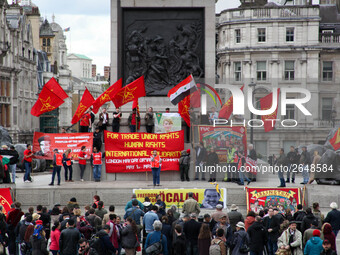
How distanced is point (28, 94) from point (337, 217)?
6800 centimetres

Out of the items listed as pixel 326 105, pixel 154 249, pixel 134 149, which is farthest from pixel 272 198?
pixel 326 105

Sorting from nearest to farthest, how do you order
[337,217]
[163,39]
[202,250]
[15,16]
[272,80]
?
[202,250]
[337,217]
[163,39]
[272,80]
[15,16]

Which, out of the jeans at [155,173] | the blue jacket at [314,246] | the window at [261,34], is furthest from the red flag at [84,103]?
the window at [261,34]

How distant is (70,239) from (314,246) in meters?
5.14

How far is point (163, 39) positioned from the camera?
30.2 metres

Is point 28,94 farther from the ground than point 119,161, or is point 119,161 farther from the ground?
point 28,94

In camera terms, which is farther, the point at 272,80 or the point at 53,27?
the point at 53,27

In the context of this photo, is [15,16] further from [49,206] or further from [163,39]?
[49,206]

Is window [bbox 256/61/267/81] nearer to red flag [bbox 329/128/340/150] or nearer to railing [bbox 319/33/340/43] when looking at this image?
railing [bbox 319/33/340/43]

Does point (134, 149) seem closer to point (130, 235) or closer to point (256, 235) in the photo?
point (130, 235)

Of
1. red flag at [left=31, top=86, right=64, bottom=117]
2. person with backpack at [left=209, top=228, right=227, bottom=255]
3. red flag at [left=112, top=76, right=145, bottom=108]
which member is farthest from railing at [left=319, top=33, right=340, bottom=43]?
person with backpack at [left=209, top=228, right=227, bottom=255]

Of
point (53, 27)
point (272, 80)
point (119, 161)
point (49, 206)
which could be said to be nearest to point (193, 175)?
point (119, 161)

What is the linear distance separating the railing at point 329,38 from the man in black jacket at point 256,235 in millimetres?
44587

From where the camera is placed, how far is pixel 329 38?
59.7 m
